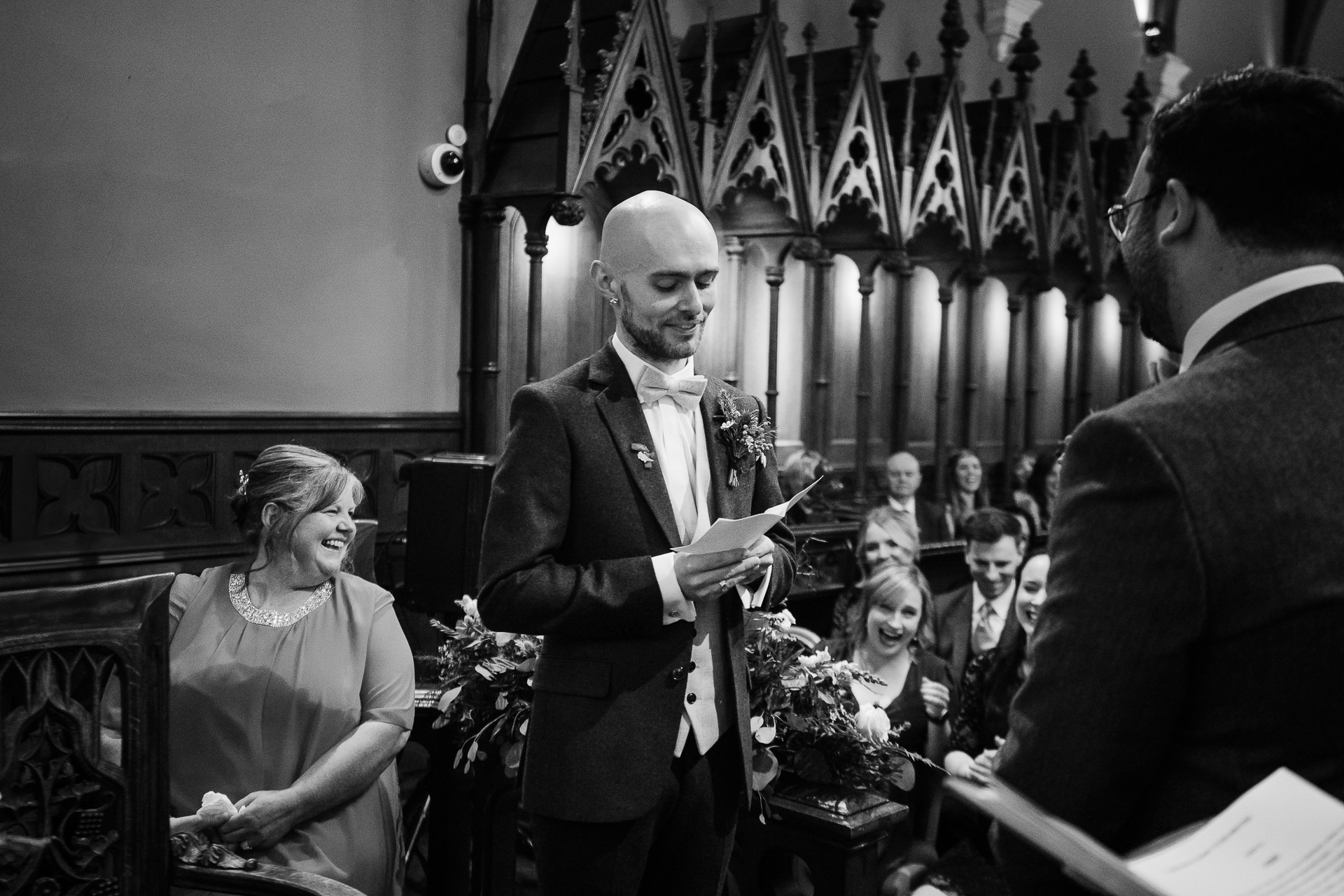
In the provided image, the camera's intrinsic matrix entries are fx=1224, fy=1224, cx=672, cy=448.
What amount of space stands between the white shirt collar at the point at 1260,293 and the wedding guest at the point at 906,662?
2411mm

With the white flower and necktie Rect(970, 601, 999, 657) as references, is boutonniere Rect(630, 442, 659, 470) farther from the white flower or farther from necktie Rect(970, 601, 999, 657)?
necktie Rect(970, 601, 999, 657)

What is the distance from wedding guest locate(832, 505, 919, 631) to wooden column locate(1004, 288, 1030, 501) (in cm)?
352

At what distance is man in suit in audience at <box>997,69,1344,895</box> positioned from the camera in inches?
38.4

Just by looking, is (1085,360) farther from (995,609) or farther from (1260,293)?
(1260,293)

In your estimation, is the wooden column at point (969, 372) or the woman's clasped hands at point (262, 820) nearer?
the woman's clasped hands at point (262, 820)

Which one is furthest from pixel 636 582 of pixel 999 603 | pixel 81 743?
pixel 999 603

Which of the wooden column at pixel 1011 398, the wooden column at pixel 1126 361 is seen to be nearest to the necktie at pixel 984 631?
the wooden column at pixel 1011 398

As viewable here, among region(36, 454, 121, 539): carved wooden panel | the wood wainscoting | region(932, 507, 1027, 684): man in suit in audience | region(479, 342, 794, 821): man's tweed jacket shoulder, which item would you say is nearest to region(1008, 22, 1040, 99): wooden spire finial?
region(932, 507, 1027, 684): man in suit in audience

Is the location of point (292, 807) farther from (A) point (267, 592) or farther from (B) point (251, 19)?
(B) point (251, 19)

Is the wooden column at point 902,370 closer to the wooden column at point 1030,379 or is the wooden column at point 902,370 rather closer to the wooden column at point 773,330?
the wooden column at point 773,330

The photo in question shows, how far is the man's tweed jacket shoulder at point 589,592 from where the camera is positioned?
1832 millimetres

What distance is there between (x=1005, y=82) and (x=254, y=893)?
8.93 metres

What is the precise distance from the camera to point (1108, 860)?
2.33 feet

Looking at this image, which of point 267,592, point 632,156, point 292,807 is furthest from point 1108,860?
point 632,156
